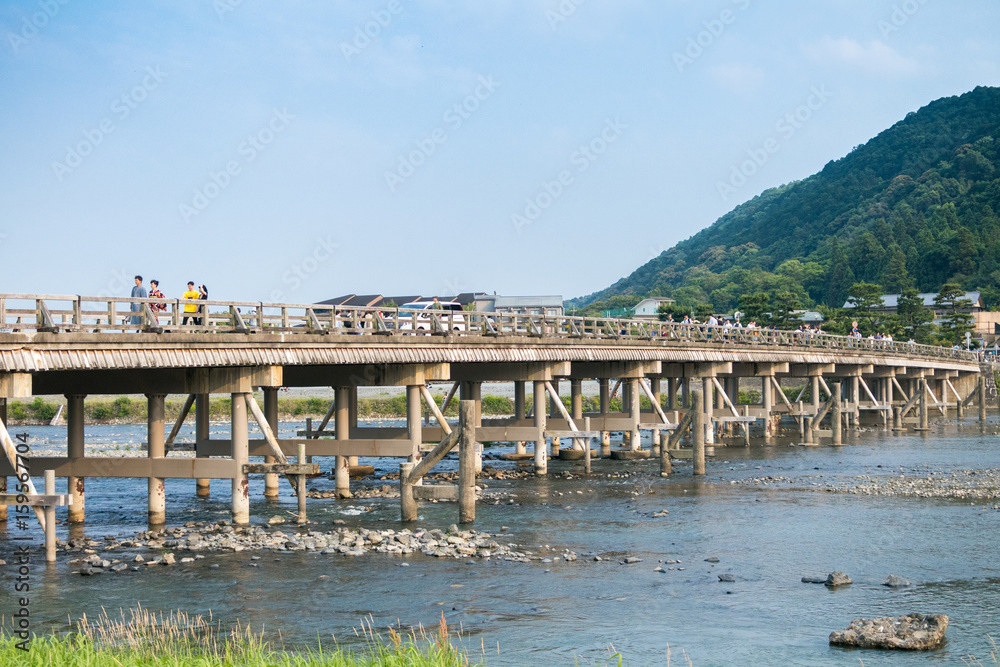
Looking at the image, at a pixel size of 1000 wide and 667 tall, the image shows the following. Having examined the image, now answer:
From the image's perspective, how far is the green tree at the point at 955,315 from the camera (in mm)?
117438

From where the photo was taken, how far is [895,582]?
19.5 m

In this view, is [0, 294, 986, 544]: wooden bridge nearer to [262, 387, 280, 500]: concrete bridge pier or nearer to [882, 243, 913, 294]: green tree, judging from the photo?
[262, 387, 280, 500]: concrete bridge pier

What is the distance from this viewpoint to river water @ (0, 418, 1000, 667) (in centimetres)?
1603

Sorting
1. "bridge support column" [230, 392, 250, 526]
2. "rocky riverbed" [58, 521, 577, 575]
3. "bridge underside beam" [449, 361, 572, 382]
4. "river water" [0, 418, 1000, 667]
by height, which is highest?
"bridge underside beam" [449, 361, 572, 382]

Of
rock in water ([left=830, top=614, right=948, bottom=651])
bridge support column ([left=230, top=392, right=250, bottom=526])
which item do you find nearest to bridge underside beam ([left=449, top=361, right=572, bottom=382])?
bridge support column ([left=230, top=392, right=250, bottom=526])

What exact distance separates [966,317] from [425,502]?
9974 centimetres

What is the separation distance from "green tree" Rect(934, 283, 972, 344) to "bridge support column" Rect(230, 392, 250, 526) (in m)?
106

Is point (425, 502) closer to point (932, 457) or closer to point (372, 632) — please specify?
point (372, 632)

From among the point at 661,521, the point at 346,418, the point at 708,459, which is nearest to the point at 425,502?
the point at 346,418

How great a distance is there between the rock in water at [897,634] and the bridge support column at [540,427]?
850 inches

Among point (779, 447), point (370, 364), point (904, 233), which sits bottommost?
point (779, 447)

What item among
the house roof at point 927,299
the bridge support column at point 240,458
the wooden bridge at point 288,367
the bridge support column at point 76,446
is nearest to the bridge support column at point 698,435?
the wooden bridge at point 288,367

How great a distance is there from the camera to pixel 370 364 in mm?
30453

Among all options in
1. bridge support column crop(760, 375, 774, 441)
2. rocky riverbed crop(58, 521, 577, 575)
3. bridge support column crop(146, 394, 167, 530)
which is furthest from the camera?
bridge support column crop(760, 375, 774, 441)
